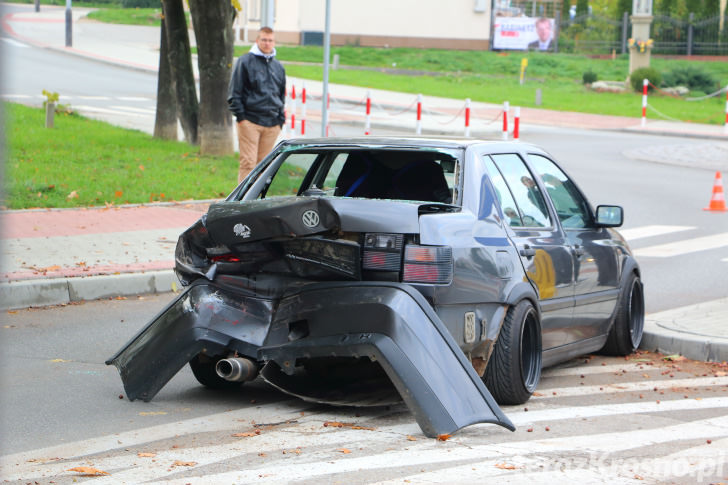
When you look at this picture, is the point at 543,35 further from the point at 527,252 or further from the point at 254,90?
the point at 527,252

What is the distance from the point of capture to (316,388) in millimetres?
6371

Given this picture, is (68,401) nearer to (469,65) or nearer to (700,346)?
(700,346)

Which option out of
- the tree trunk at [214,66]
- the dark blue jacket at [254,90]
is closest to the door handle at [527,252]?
the dark blue jacket at [254,90]

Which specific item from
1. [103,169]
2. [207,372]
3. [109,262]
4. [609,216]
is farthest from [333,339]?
[103,169]

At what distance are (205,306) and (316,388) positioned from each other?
82 centimetres

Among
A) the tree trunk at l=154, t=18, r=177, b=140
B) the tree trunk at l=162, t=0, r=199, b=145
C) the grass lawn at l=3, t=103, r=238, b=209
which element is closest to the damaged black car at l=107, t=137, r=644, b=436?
the grass lawn at l=3, t=103, r=238, b=209

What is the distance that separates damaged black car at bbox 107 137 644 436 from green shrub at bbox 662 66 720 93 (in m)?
36.6

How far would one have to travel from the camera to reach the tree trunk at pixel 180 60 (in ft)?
62.9

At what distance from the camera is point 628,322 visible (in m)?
7.94

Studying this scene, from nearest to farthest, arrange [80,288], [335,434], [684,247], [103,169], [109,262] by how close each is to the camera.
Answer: [335,434], [80,288], [109,262], [684,247], [103,169]

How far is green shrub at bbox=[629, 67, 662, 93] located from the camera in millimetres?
40469

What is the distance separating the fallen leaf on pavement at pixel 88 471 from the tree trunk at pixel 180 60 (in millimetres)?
14710

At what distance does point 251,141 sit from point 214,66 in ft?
13.0

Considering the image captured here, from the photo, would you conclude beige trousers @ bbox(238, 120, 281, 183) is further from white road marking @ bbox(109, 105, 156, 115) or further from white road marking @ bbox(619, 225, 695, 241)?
white road marking @ bbox(109, 105, 156, 115)
